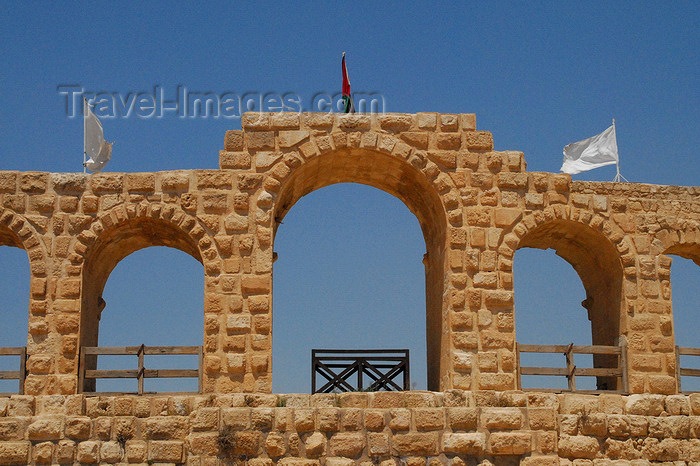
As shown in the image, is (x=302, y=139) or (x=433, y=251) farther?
(x=433, y=251)

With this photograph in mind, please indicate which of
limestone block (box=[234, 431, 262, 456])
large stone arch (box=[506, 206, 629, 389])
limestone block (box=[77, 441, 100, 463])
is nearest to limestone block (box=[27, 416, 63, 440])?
limestone block (box=[77, 441, 100, 463])

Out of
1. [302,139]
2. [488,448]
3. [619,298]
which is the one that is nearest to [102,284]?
[302,139]

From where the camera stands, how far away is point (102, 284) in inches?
704

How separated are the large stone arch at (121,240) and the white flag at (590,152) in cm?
707

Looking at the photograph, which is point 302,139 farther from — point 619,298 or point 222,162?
point 619,298

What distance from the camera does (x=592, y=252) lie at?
17828 millimetres

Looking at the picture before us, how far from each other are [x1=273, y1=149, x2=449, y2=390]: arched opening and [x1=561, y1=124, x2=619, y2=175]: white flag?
116 inches

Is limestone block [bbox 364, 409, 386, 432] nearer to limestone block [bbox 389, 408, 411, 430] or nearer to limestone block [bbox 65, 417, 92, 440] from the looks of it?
limestone block [bbox 389, 408, 411, 430]

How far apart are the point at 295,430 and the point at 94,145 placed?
6.62 meters

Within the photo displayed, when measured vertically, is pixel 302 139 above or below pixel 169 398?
above

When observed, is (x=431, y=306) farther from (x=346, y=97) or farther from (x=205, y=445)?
(x=205, y=445)

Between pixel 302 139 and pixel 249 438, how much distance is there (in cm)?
509

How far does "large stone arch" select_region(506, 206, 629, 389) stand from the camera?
16.5m

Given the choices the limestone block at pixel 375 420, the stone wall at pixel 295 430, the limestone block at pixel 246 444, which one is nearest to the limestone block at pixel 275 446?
the stone wall at pixel 295 430
